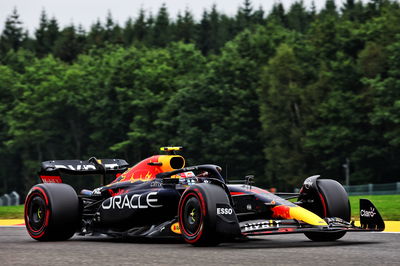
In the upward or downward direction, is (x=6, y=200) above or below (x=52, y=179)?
above

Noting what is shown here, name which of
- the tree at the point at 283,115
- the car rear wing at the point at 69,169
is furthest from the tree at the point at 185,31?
the car rear wing at the point at 69,169

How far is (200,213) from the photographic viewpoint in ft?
36.5

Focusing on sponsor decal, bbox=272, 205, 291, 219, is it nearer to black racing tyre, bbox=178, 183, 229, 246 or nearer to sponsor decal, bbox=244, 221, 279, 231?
sponsor decal, bbox=244, 221, 279, 231

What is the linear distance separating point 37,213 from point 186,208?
10.8 feet

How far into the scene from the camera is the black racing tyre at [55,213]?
1306 cm

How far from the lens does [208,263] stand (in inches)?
358

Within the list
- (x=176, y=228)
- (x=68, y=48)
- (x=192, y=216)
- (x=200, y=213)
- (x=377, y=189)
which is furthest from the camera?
(x=68, y=48)

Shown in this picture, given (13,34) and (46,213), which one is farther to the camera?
(13,34)

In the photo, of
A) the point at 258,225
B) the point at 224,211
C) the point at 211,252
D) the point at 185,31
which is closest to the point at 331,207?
the point at 258,225

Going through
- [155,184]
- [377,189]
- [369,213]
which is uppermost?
[377,189]

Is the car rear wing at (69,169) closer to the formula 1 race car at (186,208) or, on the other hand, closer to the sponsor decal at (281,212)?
the formula 1 race car at (186,208)

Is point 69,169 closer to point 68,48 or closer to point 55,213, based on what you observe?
point 55,213

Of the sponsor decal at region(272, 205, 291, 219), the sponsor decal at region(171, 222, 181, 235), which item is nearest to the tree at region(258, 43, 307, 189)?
the sponsor decal at region(171, 222, 181, 235)

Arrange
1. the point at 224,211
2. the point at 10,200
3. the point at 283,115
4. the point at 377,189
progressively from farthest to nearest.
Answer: the point at 283,115 → the point at 377,189 → the point at 10,200 → the point at 224,211
